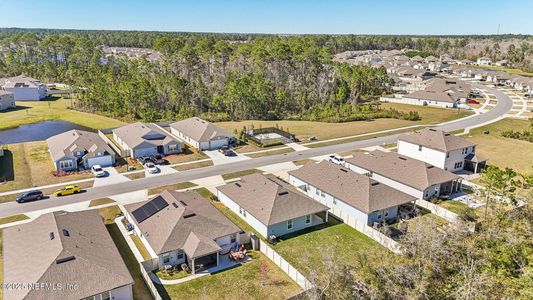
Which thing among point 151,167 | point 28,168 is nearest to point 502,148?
point 151,167

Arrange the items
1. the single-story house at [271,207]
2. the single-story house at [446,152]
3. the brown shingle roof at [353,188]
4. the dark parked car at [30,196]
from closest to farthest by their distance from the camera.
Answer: the single-story house at [271,207] < the brown shingle roof at [353,188] < the dark parked car at [30,196] < the single-story house at [446,152]

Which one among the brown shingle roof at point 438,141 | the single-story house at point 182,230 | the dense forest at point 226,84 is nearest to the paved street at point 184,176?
the single-story house at point 182,230

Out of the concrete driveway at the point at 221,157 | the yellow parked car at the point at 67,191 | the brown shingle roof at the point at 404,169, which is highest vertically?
the brown shingle roof at the point at 404,169

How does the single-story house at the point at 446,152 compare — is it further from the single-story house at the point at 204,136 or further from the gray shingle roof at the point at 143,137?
the gray shingle roof at the point at 143,137

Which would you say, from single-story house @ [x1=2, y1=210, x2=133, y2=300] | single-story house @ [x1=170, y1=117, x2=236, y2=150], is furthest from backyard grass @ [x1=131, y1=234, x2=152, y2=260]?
single-story house @ [x1=170, y1=117, x2=236, y2=150]

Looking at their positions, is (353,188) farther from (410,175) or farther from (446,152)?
(446,152)

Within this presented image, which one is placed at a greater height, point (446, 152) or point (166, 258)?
point (446, 152)

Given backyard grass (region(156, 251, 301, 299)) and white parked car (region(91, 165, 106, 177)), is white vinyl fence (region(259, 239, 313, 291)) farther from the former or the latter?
white parked car (region(91, 165, 106, 177))

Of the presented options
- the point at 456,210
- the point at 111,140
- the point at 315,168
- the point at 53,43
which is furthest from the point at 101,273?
the point at 53,43
